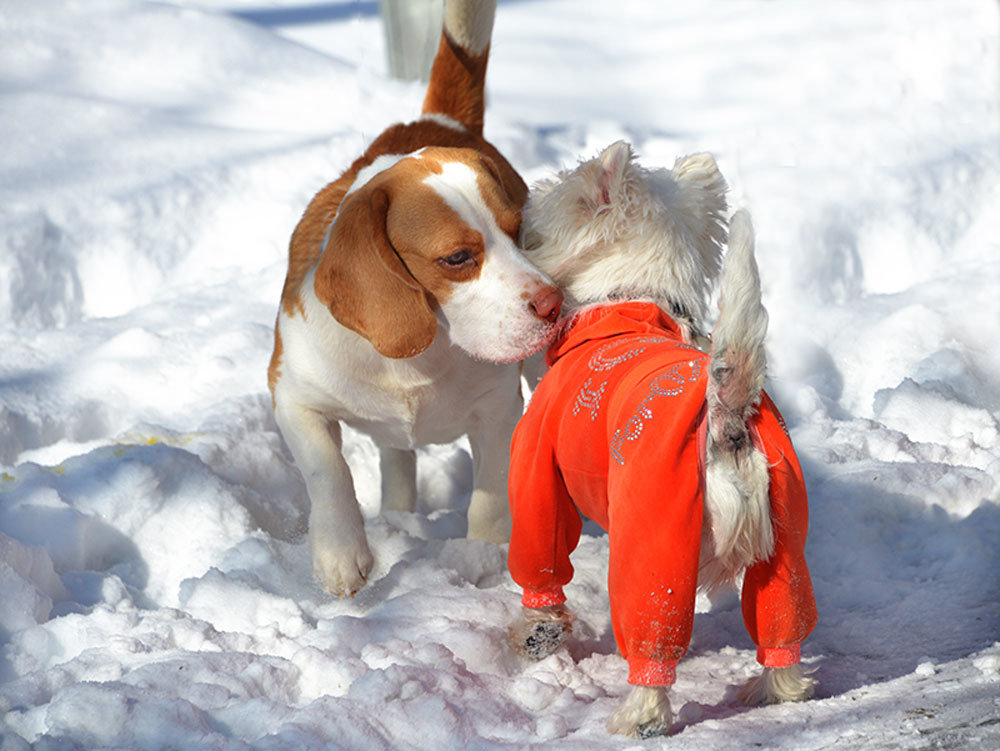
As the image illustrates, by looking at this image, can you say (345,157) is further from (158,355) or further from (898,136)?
(898,136)

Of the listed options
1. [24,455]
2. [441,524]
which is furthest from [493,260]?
[24,455]

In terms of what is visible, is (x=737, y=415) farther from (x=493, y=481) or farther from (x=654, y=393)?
(x=493, y=481)

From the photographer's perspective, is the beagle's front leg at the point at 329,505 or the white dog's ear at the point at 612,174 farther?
the beagle's front leg at the point at 329,505

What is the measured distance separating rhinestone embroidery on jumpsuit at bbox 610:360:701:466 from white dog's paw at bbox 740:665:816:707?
55 cm

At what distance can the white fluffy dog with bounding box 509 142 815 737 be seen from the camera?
191cm

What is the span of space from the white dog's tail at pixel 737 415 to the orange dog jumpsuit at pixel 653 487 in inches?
1.3

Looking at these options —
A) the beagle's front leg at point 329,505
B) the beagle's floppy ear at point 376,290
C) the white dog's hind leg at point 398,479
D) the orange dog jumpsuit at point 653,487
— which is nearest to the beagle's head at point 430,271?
the beagle's floppy ear at point 376,290

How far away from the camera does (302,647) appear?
7.86ft

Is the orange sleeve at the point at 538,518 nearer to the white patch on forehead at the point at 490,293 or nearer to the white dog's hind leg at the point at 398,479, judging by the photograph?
the white patch on forehead at the point at 490,293

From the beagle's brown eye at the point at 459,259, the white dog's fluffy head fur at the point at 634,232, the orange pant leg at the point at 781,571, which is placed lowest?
the orange pant leg at the point at 781,571

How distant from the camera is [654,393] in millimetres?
1981

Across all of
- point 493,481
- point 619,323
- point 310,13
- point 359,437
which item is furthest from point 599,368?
point 310,13

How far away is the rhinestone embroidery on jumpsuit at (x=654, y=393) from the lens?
1.96 metres

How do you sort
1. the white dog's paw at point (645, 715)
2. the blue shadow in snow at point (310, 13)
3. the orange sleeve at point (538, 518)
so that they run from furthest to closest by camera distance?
the blue shadow in snow at point (310, 13) < the orange sleeve at point (538, 518) < the white dog's paw at point (645, 715)
